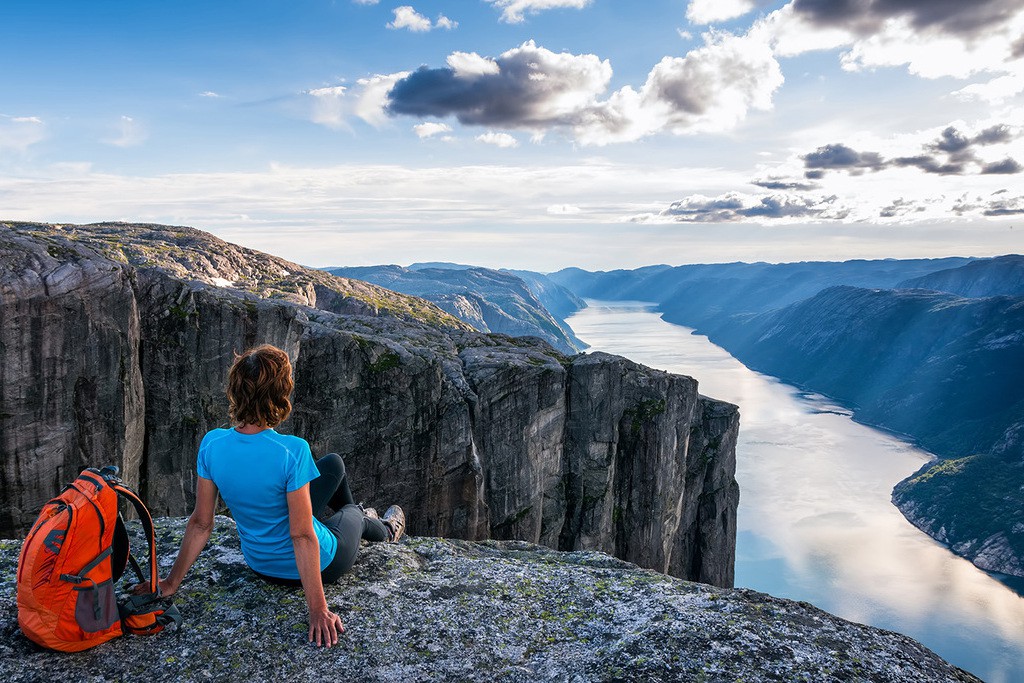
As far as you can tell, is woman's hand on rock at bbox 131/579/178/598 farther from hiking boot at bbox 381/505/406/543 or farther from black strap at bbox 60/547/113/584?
hiking boot at bbox 381/505/406/543

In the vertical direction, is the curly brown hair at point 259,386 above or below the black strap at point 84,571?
above

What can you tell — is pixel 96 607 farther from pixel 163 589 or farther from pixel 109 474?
pixel 109 474

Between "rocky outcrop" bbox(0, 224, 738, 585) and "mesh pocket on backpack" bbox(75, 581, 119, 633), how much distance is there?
2486 centimetres

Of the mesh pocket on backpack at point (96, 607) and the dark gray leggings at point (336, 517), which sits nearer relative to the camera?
the mesh pocket on backpack at point (96, 607)

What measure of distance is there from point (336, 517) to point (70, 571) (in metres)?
4.26

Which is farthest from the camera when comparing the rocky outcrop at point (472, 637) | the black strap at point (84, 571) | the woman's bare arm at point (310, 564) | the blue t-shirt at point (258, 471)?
the rocky outcrop at point (472, 637)

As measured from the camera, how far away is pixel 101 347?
31.3 m

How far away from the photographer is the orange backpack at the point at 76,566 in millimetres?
8883

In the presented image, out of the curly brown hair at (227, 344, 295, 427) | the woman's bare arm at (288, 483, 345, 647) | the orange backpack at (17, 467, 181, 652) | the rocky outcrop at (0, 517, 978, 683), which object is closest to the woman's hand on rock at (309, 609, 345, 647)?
the woman's bare arm at (288, 483, 345, 647)

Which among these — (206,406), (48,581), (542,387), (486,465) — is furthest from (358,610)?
(542,387)

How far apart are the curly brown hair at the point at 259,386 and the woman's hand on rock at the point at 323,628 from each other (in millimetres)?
3517

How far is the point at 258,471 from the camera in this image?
953cm

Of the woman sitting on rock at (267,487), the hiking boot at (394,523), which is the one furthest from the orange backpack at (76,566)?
the hiking boot at (394,523)

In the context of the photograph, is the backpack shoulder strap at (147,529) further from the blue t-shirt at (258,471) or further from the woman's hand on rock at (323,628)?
the woman's hand on rock at (323,628)
